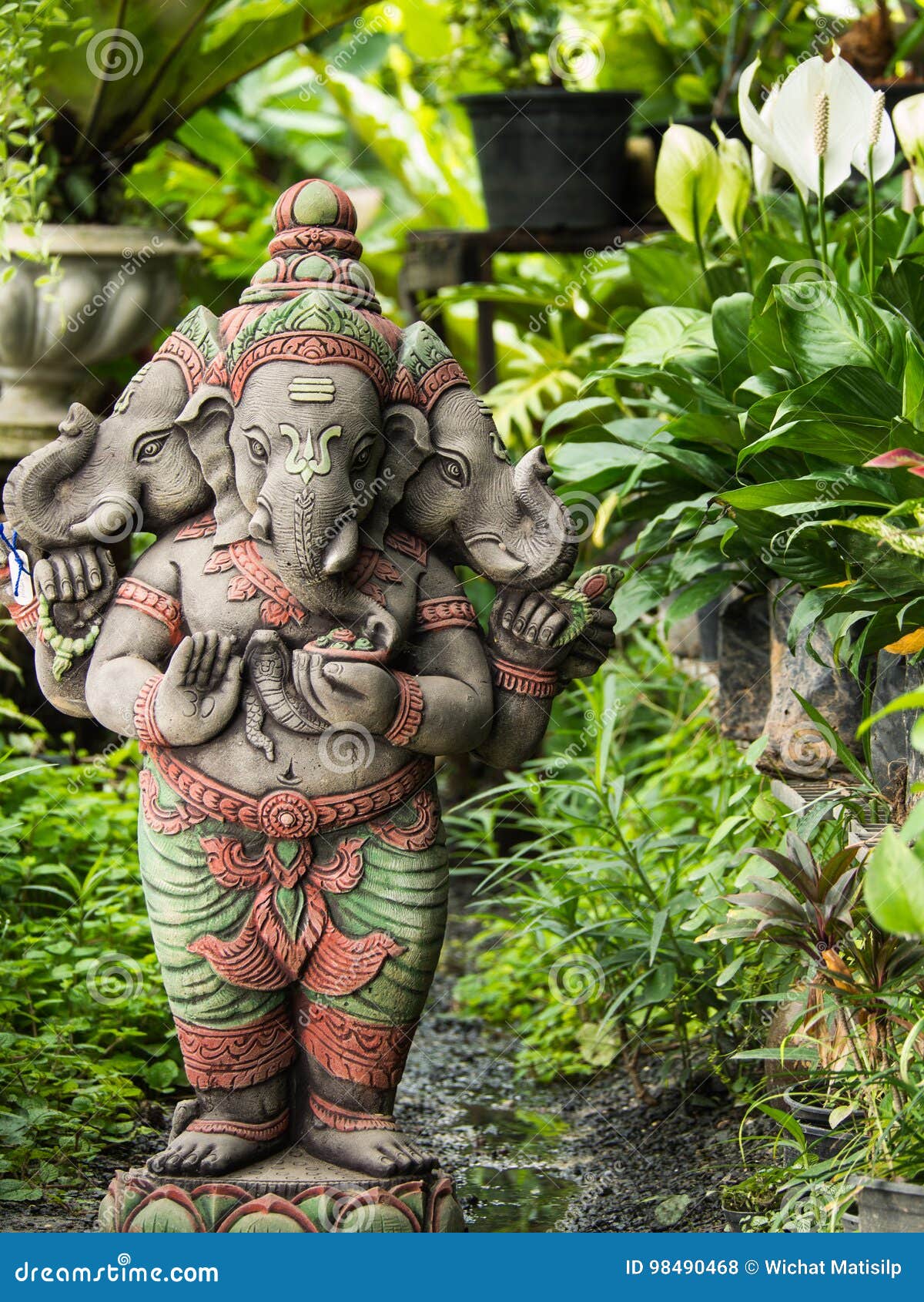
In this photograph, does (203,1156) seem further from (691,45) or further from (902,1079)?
(691,45)

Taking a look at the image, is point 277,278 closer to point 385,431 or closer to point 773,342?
point 385,431

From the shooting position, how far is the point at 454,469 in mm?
2260

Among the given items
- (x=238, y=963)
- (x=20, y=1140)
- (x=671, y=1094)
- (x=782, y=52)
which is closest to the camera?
(x=238, y=963)

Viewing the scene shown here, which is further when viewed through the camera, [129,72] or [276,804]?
[129,72]

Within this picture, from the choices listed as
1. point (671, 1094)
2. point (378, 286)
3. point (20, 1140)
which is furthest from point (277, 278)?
point (378, 286)

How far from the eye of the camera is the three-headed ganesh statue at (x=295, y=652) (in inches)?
82.5

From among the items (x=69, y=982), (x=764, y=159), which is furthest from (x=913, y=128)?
(x=69, y=982)

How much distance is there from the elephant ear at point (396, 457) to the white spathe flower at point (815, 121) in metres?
0.88

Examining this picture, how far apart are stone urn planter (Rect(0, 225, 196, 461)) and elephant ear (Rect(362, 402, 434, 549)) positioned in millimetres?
2008

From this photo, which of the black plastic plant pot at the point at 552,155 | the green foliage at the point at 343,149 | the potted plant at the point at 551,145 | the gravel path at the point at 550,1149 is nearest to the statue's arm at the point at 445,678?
the gravel path at the point at 550,1149

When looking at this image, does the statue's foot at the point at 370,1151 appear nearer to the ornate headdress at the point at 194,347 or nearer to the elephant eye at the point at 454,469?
the elephant eye at the point at 454,469

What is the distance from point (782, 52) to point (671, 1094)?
12.6 ft

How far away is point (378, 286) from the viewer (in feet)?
21.1

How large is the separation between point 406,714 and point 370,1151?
2.10 feet
